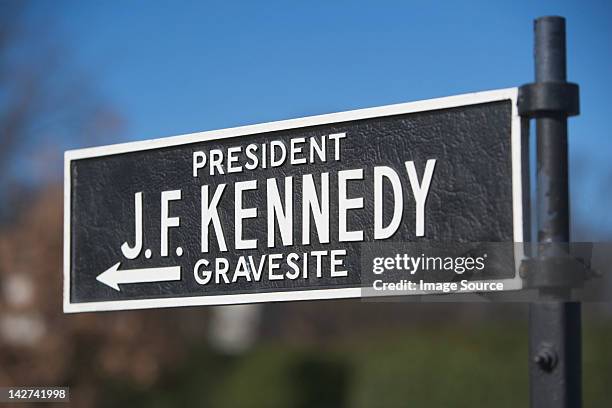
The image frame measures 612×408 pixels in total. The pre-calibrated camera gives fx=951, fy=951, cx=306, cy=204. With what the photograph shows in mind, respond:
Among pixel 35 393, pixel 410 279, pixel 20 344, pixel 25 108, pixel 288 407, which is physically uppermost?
pixel 25 108

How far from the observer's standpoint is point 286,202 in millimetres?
2273

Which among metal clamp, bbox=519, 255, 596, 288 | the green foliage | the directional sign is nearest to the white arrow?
the directional sign

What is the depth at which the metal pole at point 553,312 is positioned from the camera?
190 centimetres

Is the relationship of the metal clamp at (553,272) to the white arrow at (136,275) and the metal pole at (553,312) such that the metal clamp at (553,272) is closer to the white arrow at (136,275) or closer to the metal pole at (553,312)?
the metal pole at (553,312)

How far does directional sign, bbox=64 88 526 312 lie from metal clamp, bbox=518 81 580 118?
0.11 feet

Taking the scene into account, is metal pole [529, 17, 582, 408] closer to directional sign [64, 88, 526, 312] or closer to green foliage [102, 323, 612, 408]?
directional sign [64, 88, 526, 312]

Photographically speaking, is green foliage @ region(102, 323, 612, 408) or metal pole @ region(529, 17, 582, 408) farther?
green foliage @ region(102, 323, 612, 408)

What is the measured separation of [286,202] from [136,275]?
1.66ft

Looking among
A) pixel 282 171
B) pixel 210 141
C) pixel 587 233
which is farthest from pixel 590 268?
pixel 587 233

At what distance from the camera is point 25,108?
627 inches

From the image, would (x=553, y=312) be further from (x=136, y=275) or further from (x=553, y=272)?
(x=136, y=275)

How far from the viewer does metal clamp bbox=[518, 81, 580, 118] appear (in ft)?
6.40

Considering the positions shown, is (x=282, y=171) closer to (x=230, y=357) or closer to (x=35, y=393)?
(x=35, y=393)

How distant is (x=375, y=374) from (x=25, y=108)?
7.46 m
